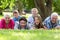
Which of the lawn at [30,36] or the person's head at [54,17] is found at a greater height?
the person's head at [54,17]

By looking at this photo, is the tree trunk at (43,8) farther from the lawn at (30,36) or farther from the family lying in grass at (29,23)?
the lawn at (30,36)

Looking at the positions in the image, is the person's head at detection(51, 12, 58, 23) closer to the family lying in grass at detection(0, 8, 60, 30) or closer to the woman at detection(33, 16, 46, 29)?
the family lying in grass at detection(0, 8, 60, 30)

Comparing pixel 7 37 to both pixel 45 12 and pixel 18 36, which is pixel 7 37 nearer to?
pixel 18 36

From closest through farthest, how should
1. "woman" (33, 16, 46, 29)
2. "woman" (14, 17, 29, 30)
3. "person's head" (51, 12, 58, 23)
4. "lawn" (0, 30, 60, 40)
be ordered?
"lawn" (0, 30, 60, 40) → "woman" (14, 17, 29, 30) → "woman" (33, 16, 46, 29) → "person's head" (51, 12, 58, 23)

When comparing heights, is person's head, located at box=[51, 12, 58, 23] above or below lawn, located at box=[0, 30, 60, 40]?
above

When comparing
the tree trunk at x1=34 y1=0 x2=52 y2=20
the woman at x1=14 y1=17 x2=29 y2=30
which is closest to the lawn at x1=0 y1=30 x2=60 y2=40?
the woman at x1=14 y1=17 x2=29 y2=30

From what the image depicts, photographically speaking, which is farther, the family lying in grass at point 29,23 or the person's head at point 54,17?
the person's head at point 54,17

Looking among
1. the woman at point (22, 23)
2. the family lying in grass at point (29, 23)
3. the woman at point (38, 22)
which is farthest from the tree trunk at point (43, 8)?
the woman at point (22, 23)

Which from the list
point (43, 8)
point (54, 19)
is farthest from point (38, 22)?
point (43, 8)

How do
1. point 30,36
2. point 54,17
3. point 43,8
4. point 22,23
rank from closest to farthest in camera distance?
point 30,36
point 22,23
point 54,17
point 43,8

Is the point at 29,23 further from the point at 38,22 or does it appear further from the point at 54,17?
the point at 54,17

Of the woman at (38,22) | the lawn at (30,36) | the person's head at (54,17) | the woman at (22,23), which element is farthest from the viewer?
the person's head at (54,17)

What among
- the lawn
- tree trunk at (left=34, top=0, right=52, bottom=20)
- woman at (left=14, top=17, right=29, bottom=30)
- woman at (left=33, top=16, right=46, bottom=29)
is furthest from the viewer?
tree trunk at (left=34, top=0, right=52, bottom=20)

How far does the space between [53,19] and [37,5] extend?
19.6 ft
